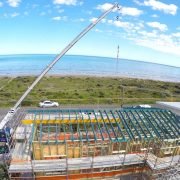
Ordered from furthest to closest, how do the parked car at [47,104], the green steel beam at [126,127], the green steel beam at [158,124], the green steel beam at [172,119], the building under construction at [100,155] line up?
the parked car at [47,104] < the green steel beam at [172,119] < the green steel beam at [158,124] < the green steel beam at [126,127] < the building under construction at [100,155]

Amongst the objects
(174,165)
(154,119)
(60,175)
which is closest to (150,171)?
(174,165)

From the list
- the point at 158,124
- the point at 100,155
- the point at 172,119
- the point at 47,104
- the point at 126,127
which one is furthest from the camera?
the point at 47,104

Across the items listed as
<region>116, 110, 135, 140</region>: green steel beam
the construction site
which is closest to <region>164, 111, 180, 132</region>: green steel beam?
the construction site

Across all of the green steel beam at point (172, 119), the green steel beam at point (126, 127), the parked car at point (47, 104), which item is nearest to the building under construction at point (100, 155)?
the green steel beam at point (126, 127)

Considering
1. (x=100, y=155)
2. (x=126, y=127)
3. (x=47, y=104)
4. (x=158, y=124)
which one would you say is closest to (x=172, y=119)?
(x=158, y=124)

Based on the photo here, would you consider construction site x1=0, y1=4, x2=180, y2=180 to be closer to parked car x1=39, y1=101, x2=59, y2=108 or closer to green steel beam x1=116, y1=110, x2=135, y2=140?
green steel beam x1=116, y1=110, x2=135, y2=140

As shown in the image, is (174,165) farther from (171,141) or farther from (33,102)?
(33,102)

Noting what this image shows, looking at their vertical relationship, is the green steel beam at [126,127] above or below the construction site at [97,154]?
above

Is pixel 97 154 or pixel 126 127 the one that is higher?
pixel 126 127

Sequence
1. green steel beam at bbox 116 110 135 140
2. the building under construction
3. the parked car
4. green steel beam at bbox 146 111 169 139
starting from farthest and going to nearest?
the parked car → green steel beam at bbox 146 111 169 139 → green steel beam at bbox 116 110 135 140 → the building under construction

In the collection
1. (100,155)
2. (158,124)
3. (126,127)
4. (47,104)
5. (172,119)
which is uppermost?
(172,119)

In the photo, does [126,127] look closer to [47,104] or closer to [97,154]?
[97,154]

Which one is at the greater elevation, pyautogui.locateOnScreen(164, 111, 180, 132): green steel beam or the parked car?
pyautogui.locateOnScreen(164, 111, 180, 132): green steel beam

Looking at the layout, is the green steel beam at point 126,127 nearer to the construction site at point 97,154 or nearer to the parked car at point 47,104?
the construction site at point 97,154
